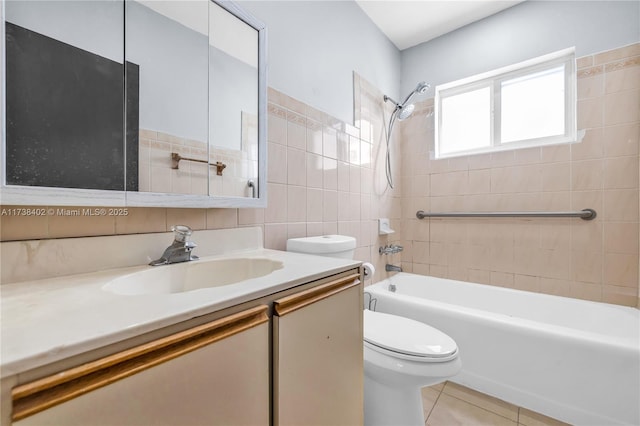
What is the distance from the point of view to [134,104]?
876 mm

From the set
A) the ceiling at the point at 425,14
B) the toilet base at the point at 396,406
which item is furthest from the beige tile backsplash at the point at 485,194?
the toilet base at the point at 396,406

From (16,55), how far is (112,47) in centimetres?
23

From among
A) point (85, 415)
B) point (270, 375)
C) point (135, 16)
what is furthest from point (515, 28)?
point (85, 415)

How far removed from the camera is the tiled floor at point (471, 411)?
1.29m

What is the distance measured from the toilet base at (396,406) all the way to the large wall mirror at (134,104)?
977 millimetres

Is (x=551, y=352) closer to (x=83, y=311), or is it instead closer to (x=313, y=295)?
(x=313, y=295)

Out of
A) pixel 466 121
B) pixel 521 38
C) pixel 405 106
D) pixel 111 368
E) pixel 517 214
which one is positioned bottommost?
pixel 111 368

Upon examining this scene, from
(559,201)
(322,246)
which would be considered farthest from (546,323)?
(322,246)

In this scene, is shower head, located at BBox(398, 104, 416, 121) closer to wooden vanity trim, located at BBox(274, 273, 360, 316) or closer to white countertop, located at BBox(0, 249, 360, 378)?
wooden vanity trim, located at BBox(274, 273, 360, 316)

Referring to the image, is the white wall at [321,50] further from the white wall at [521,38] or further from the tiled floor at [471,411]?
the tiled floor at [471,411]

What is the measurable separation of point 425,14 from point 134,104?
209 centimetres

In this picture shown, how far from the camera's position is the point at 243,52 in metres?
1.19

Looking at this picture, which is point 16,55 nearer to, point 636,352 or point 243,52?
point 243,52

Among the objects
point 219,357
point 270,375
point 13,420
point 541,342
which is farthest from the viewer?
point 541,342
